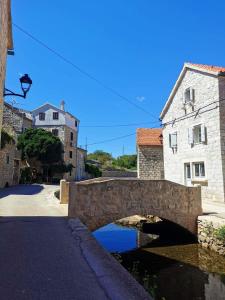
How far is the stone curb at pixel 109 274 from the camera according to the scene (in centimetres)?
386

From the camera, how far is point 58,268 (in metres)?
4.84

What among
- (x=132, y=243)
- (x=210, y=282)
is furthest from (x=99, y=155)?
(x=210, y=282)

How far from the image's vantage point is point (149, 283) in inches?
338

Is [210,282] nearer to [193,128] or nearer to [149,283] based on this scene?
[149,283]

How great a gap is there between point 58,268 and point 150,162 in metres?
20.2

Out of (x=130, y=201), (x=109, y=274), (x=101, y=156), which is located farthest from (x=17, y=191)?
(x=101, y=156)

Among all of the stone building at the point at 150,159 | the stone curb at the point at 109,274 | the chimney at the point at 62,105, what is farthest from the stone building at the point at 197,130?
the chimney at the point at 62,105

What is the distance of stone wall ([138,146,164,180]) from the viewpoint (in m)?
24.3

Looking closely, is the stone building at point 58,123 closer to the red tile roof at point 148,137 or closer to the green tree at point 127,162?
the red tile roof at point 148,137

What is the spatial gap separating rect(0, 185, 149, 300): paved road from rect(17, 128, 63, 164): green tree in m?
27.6

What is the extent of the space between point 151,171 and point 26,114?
80.9 ft

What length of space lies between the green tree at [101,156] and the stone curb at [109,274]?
63231 millimetres

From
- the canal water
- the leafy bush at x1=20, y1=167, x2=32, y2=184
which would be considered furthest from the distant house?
the canal water

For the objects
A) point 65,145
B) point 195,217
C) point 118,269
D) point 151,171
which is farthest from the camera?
point 65,145
